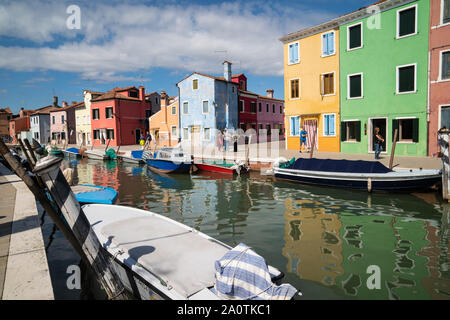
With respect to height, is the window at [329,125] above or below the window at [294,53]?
below

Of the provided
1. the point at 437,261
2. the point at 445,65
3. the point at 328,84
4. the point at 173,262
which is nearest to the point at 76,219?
the point at 173,262

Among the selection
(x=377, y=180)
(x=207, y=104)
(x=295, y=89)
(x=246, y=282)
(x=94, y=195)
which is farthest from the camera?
(x=207, y=104)

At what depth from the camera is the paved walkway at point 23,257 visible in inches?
160

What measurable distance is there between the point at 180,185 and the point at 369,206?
31.4 feet

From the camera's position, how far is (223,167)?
1905 cm

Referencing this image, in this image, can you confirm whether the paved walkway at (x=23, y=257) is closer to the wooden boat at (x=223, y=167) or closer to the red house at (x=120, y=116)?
the wooden boat at (x=223, y=167)

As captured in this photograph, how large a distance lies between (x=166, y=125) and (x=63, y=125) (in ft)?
84.2

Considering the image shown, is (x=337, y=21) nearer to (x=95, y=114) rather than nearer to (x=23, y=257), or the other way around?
(x=23, y=257)

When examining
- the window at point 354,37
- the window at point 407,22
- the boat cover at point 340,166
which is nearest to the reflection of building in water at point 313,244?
the boat cover at point 340,166

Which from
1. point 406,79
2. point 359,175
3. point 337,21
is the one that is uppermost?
point 337,21

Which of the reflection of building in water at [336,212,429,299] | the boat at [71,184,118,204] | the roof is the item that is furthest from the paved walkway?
the roof

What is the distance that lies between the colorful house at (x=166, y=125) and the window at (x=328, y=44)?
738 inches

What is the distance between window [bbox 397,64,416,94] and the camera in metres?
18.7
